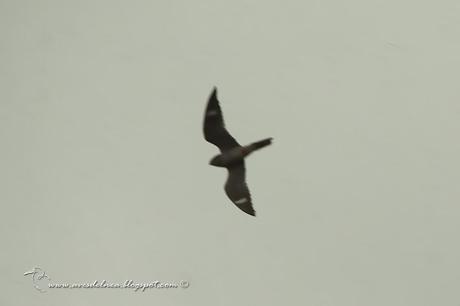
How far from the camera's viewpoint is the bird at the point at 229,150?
20.1 inches

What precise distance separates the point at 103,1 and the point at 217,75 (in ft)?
0.75

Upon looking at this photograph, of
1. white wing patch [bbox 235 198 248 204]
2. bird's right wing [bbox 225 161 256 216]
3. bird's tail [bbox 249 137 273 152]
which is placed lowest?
white wing patch [bbox 235 198 248 204]

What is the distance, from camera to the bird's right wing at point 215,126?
51 cm

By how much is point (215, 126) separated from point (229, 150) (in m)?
0.03

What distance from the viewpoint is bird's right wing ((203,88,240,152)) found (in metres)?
0.51

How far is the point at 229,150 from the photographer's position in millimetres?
528

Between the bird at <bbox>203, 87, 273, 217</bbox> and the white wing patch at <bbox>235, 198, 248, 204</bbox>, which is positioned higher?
the bird at <bbox>203, 87, 273, 217</bbox>

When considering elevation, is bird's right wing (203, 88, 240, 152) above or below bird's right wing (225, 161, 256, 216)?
above

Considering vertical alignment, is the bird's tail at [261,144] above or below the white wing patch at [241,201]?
above

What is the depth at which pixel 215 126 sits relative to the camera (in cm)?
52

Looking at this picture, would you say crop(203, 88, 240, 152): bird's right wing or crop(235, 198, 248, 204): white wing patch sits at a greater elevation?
crop(203, 88, 240, 152): bird's right wing

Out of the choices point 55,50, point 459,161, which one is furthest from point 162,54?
point 459,161

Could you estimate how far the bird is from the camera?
51 centimetres

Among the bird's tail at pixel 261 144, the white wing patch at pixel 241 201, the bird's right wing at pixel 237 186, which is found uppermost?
the bird's tail at pixel 261 144
